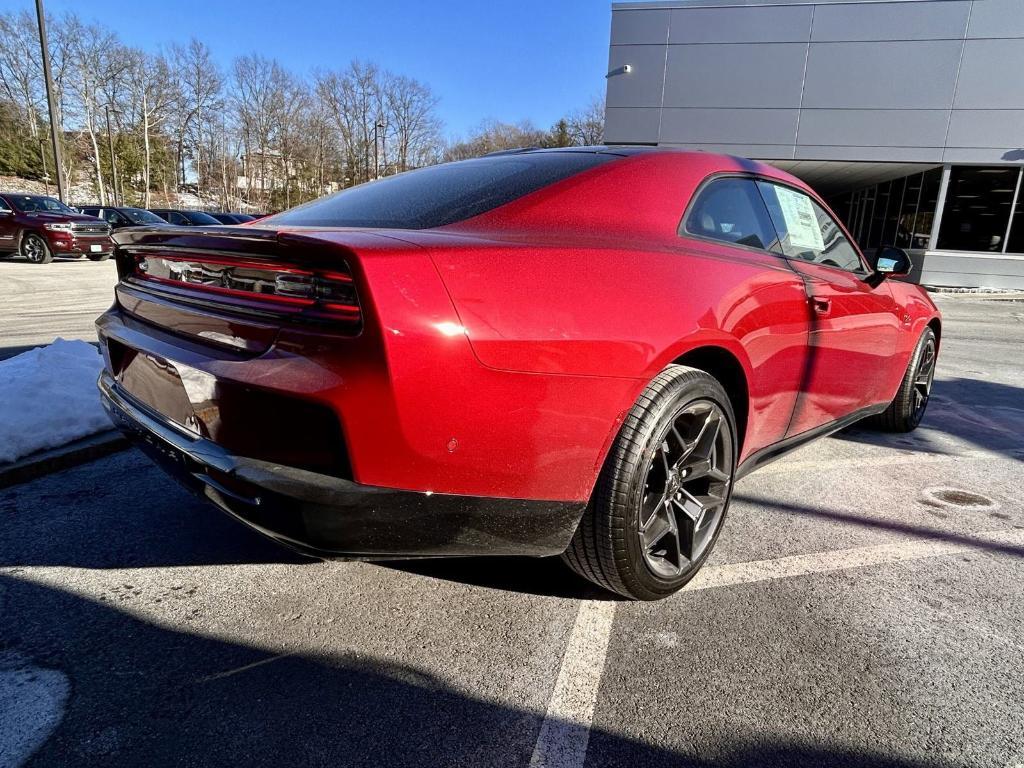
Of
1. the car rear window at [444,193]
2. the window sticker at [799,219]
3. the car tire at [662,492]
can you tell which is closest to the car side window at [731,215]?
the window sticker at [799,219]

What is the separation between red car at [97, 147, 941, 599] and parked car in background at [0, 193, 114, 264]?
16.6 metres

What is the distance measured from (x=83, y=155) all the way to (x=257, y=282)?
2541 inches

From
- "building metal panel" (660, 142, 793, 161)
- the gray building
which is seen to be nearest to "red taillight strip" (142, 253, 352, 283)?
"building metal panel" (660, 142, 793, 161)

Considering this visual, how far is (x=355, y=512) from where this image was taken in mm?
1549

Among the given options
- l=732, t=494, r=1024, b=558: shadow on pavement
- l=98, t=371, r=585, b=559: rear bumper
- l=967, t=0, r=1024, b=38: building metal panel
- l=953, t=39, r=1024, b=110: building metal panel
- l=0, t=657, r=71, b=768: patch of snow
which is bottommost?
l=732, t=494, r=1024, b=558: shadow on pavement

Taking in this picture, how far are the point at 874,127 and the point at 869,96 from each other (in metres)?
0.84

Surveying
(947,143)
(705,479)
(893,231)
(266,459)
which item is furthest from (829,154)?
(266,459)

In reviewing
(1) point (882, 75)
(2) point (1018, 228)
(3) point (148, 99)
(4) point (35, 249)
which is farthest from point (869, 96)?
(3) point (148, 99)

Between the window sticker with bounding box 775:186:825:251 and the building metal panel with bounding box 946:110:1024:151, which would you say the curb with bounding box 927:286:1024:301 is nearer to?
the building metal panel with bounding box 946:110:1024:151

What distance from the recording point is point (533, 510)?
1.74 m

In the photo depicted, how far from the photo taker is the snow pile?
3.10 meters

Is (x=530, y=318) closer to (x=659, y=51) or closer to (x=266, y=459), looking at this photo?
(x=266, y=459)

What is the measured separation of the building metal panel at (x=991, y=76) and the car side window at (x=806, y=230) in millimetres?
17663

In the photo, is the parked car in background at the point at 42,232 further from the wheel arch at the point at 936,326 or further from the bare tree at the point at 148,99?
the bare tree at the point at 148,99
